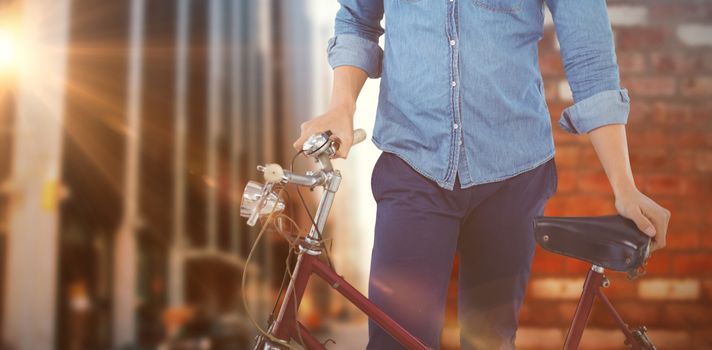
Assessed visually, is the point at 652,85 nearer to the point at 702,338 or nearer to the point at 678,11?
the point at 678,11

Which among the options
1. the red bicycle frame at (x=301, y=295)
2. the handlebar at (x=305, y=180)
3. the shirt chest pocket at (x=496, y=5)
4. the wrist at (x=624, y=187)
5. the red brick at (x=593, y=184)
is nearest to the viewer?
the handlebar at (x=305, y=180)

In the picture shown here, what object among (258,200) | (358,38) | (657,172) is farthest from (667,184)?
(258,200)

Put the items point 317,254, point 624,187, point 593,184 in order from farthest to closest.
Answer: point 593,184 → point 624,187 → point 317,254

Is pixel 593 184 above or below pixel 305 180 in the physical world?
below

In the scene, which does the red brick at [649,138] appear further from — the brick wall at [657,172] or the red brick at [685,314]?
the red brick at [685,314]

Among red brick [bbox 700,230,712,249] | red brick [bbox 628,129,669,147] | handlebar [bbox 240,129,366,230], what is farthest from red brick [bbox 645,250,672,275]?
handlebar [bbox 240,129,366,230]

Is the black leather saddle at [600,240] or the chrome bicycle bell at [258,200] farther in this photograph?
the black leather saddle at [600,240]

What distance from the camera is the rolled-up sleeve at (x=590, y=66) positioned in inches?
55.9

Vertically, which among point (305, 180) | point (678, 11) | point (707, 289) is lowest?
point (707, 289)

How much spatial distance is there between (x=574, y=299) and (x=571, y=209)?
319 millimetres

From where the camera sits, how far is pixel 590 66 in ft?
4.79

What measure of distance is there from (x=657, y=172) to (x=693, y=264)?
0.34 m

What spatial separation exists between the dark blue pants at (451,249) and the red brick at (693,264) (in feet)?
3.81

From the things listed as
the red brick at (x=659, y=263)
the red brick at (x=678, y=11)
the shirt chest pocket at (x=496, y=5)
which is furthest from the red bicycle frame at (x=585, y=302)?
the red brick at (x=678, y=11)
